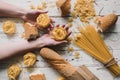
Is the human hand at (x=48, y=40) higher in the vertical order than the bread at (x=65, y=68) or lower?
higher

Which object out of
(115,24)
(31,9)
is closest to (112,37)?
(115,24)

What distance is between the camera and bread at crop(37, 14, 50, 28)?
137 cm

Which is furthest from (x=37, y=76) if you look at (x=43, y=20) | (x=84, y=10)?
(x=84, y=10)

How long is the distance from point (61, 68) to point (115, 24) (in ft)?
1.00

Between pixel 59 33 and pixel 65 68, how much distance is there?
0.15m

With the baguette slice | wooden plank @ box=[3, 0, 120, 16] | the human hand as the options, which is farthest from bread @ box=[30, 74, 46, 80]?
wooden plank @ box=[3, 0, 120, 16]

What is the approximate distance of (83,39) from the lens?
54.3 inches

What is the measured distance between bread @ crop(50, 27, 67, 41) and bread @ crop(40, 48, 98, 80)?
0.06 meters

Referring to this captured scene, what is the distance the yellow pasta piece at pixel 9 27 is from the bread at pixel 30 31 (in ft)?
0.20

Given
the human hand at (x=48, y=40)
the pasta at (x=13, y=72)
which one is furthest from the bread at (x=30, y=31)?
the pasta at (x=13, y=72)

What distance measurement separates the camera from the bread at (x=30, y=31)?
1.36 meters

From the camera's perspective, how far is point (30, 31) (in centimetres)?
135

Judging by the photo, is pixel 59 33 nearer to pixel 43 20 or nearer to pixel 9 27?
pixel 43 20

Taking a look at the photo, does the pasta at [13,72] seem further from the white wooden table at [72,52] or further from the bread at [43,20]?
the bread at [43,20]
